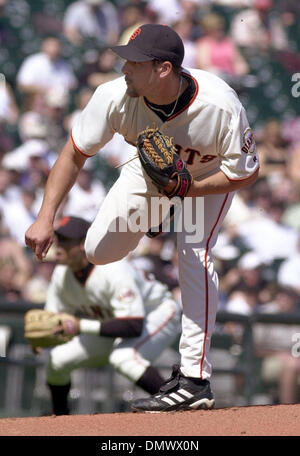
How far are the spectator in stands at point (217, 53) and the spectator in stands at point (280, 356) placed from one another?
3750mm

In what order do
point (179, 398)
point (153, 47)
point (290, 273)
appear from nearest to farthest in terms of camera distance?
point (153, 47) < point (179, 398) < point (290, 273)

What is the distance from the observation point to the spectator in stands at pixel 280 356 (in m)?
7.74

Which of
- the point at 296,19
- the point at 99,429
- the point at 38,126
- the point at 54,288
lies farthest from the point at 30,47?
the point at 99,429

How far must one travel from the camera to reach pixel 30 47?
10.8 meters

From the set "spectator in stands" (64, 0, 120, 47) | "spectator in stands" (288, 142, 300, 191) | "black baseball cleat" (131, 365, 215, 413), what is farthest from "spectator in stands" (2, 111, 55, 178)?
"black baseball cleat" (131, 365, 215, 413)

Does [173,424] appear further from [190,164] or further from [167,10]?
[167,10]

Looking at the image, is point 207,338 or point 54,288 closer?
point 207,338

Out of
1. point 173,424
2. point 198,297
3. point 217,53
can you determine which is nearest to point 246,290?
point 217,53

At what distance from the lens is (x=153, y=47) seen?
4180mm

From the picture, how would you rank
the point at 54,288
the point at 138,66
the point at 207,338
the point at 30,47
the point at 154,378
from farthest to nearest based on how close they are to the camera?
the point at 30,47
the point at 54,288
the point at 154,378
the point at 207,338
the point at 138,66

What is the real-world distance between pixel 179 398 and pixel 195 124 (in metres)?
1.38

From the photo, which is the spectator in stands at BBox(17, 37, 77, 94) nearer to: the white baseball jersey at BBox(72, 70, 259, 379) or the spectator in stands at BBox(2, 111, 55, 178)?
the spectator in stands at BBox(2, 111, 55, 178)

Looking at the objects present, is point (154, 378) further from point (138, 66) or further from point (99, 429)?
point (138, 66)

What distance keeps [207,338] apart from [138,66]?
140 cm
